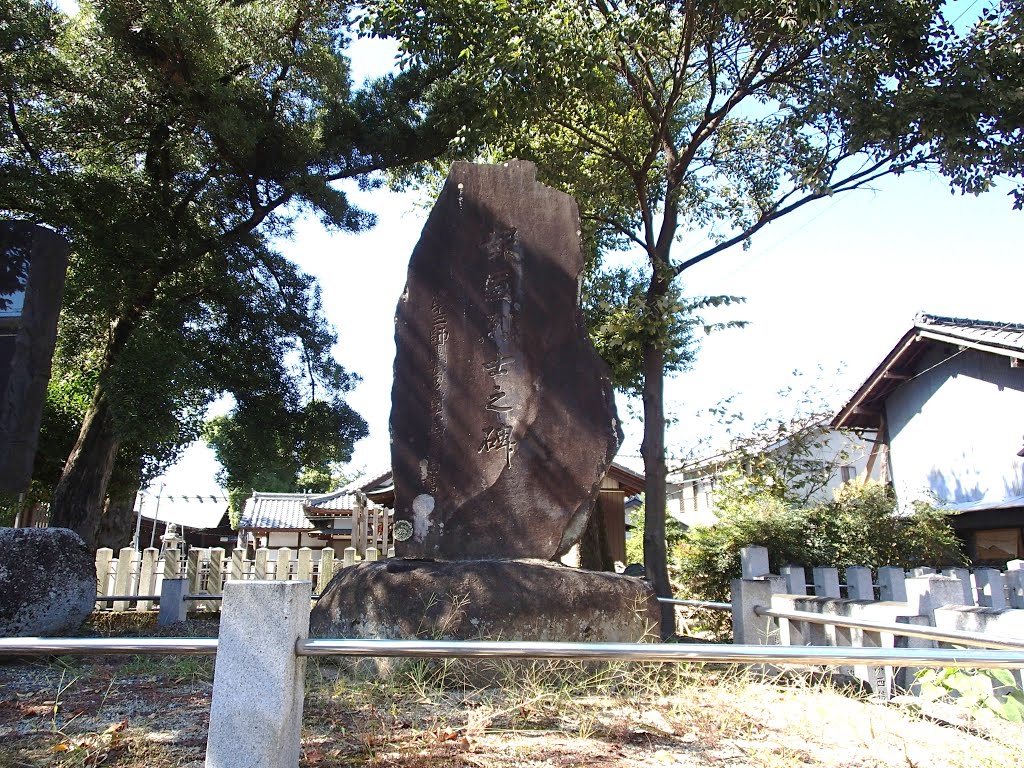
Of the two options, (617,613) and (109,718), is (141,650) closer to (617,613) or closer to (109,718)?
(109,718)

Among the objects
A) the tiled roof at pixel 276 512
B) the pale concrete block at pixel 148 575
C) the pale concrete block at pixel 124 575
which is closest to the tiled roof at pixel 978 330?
the pale concrete block at pixel 148 575

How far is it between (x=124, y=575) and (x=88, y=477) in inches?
105

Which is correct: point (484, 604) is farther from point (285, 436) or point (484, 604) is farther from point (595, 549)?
point (595, 549)

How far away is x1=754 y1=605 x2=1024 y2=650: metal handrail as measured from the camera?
3.12m

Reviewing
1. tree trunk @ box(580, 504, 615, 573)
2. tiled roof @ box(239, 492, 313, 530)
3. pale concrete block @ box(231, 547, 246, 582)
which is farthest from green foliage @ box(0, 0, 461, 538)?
tiled roof @ box(239, 492, 313, 530)

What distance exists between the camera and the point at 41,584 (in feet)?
20.7

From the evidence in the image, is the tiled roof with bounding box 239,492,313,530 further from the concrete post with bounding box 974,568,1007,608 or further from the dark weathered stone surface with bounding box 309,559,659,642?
the dark weathered stone surface with bounding box 309,559,659,642

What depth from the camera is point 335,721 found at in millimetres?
3666

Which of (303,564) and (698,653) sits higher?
(303,564)

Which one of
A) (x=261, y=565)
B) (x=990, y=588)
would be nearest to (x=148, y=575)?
(x=261, y=565)

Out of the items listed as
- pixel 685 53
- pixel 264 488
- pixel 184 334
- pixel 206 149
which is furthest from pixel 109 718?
pixel 264 488

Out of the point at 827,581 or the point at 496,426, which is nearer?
the point at 496,426

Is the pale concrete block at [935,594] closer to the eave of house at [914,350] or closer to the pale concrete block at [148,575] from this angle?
the eave of house at [914,350]

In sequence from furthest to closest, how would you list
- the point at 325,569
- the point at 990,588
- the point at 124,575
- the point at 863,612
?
the point at 325,569 → the point at 124,575 → the point at 990,588 → the point at 863,612
